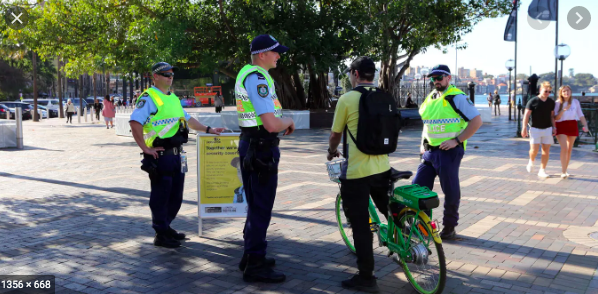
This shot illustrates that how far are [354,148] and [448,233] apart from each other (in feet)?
6.83

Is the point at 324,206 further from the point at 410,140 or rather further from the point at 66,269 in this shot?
the point at 410,140

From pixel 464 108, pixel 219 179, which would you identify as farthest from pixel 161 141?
pixel 464 108

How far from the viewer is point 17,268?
483cm

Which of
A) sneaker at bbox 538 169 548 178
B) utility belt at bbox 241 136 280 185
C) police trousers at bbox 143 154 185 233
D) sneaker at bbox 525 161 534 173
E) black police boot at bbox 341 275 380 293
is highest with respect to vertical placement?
utility belt at bbox 241 136 280 185

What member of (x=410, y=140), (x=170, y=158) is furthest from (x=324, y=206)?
(x=410, y=140)

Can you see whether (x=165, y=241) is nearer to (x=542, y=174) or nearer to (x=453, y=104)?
(x=453, y=104)

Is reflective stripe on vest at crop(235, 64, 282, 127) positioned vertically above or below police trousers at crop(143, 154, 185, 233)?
above

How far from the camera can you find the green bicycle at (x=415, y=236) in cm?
395

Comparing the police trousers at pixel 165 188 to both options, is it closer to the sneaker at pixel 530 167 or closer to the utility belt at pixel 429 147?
the utility belt at pixel 429 147

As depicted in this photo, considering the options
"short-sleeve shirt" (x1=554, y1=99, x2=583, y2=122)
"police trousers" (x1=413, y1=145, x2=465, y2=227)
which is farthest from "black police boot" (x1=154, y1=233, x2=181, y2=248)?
"short-sleeve shirt" (x1=554, y1=99, x2=583, y2=122)

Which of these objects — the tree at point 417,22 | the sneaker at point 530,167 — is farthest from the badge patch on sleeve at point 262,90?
the tree at point 417,22

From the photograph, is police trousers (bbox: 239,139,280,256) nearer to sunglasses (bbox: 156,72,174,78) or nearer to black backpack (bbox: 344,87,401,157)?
black backpack (bbox: 344,87,401,157)

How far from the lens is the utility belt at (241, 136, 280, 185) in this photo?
4273 mm

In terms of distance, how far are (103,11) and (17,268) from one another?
1793 cm
